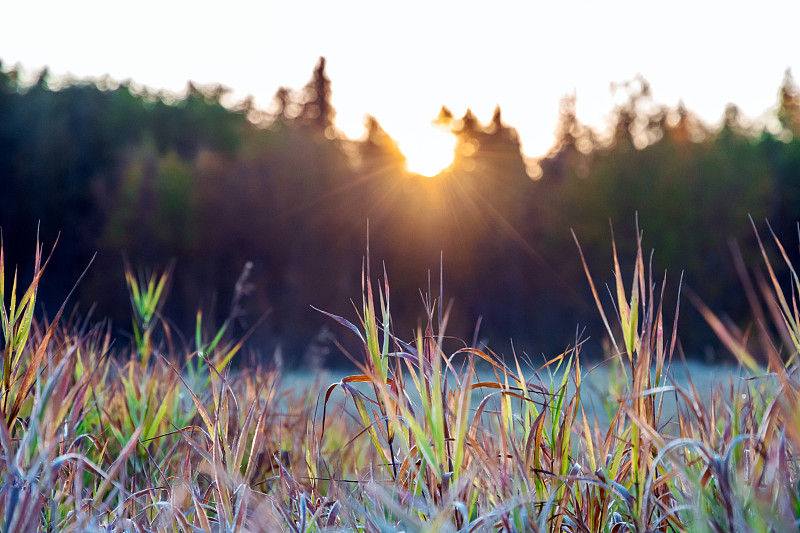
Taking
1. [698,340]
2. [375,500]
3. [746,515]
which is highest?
[746,515]

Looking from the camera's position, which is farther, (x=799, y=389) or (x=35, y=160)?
→ (x=35, y=160)

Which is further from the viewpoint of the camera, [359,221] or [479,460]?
[359,221]

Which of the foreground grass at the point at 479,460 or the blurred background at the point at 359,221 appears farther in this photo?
the blurred background at the point at 359,221

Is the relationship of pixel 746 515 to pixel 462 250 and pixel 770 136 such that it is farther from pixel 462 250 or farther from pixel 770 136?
pixel 770 136

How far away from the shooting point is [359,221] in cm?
1066

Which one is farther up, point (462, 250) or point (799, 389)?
point (799, 389)

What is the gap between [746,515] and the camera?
91 cm

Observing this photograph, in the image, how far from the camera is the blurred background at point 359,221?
10.1m

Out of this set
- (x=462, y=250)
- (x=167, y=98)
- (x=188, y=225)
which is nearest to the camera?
(x=188, y=225)

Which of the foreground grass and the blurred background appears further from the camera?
the blurred background

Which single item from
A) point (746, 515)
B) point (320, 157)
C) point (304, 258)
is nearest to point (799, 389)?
point (746, 515)

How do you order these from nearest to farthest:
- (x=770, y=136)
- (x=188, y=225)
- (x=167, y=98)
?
(x=188, y=225), (x=770, y=136), (x=167, y=98)

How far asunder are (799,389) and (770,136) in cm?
1503

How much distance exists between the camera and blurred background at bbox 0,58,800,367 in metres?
10.1
